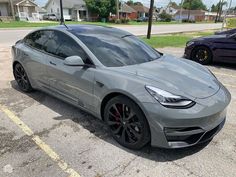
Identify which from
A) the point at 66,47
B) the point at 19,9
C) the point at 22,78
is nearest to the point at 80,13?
the point at 19,9

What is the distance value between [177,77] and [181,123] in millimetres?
770

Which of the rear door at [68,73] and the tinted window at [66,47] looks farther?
the tinted window at [66,47]

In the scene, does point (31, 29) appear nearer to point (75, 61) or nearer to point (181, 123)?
point (75, 61)

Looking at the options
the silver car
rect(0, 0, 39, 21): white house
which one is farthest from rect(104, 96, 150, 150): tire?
rect(0, 0, 39, 21): white house

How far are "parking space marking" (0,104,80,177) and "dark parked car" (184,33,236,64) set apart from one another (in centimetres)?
652

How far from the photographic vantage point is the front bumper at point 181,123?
2.96 meters

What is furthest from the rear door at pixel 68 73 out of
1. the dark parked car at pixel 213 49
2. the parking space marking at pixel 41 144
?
the dark parked car at pixel 213 49

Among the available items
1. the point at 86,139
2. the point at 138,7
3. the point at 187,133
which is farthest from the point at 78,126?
the point at 138,7

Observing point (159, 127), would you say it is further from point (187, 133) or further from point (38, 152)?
point (38, 152)

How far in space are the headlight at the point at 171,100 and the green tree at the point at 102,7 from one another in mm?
53154

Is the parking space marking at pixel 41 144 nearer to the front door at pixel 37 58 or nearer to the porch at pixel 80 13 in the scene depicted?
the front door at pixel 37 58

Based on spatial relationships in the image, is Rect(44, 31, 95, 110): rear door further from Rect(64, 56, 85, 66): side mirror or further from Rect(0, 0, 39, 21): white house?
Rect(0, 0, 39, 21): white house

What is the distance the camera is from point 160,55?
466 centimetres

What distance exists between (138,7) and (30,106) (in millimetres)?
90818
